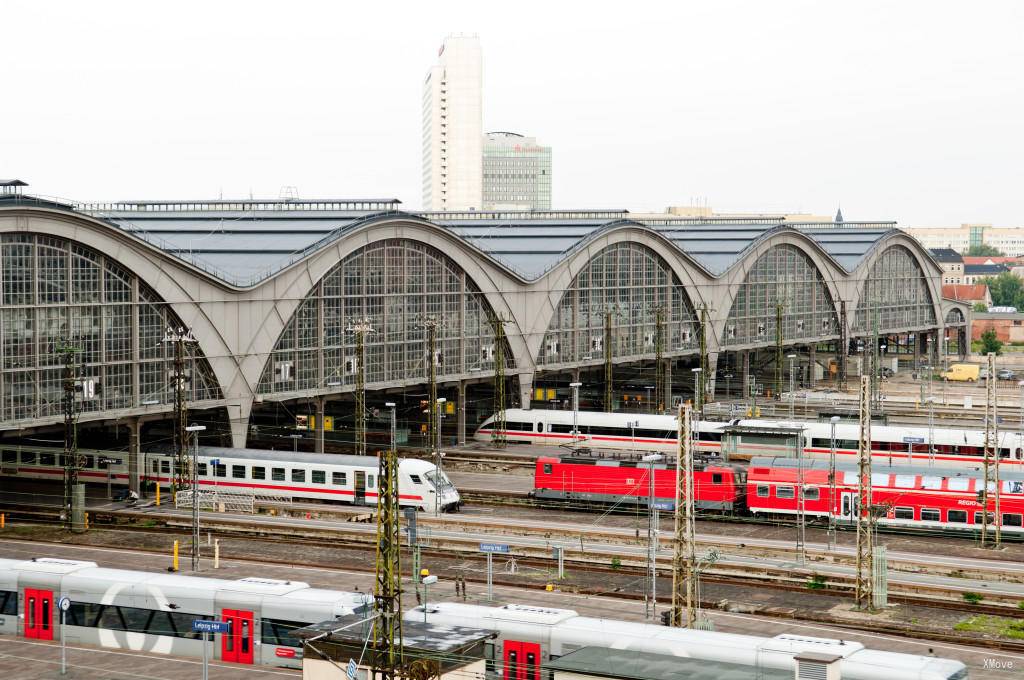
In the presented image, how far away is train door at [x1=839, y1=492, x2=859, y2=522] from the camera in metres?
63.0

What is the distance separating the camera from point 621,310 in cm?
11031

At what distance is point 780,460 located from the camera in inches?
2670

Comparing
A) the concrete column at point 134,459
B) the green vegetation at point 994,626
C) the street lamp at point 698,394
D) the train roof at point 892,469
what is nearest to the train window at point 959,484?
the train roof at point 892,469

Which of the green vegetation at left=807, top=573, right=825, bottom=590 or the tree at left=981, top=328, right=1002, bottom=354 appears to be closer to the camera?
the green vegetation at left=807, top=573, right=825, bottom=590

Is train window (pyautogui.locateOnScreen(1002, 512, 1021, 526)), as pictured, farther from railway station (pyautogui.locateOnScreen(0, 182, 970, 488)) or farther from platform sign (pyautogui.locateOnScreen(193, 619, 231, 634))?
platform sign (pyautogui.locateOnScreen(193, 619, 231, 634))

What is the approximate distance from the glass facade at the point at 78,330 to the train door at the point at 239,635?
2682 centimetres

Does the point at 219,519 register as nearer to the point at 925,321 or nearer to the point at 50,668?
the point at 50,668

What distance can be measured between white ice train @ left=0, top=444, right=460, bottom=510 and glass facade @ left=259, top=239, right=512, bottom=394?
322 inches

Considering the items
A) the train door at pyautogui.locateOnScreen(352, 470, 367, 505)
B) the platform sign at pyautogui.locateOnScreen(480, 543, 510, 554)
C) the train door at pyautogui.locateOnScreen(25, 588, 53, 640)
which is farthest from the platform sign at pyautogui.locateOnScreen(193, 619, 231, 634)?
the train door at pyautogui.locateOnScreen(352, 470, 367, 505)

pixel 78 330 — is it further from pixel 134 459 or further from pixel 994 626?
pixel 994 626

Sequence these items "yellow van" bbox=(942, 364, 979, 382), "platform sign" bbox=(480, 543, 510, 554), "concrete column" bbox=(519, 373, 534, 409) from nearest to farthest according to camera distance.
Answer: "platform sign" bbox=(480, 543, 510, 554)
"concrete column" bbox=(519, 373, 534, 409)
"yellow van" bbox=(942, 364, 979, 382)

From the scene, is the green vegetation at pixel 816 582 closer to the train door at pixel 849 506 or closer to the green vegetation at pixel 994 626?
the green vegetation at pixel 994 626

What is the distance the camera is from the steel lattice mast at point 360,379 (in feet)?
247

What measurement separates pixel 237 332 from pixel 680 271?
169 ft
